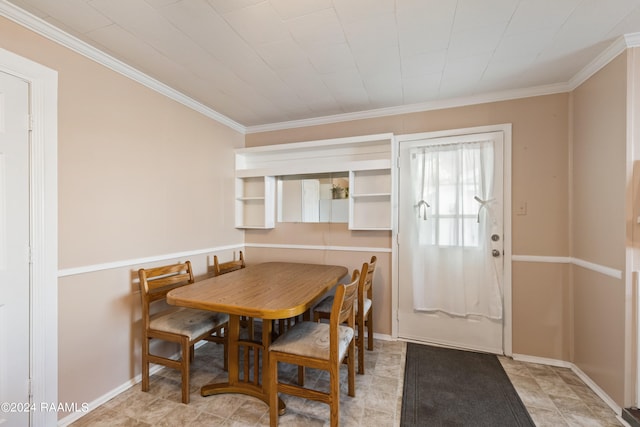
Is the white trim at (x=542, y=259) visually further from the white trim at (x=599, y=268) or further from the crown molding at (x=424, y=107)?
the crown molding at (x=424, y=107)

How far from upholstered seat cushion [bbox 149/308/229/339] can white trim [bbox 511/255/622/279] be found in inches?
106

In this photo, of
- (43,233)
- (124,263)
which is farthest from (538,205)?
(43,233)

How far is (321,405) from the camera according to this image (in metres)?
1.92

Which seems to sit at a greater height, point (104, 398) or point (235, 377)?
point (235, 377)

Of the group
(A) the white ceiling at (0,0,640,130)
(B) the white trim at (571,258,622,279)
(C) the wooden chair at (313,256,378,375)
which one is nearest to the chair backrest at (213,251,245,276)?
(C) the wooden chair at (313,256,378,375)

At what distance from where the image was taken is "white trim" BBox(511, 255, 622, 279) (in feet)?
6.22

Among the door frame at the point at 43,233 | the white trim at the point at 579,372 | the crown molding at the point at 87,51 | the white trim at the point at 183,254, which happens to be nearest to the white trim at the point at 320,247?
the white trim at the point at 183,254

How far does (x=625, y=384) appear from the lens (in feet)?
5.84

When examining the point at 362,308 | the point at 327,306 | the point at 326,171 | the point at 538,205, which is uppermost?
the point at 326,171

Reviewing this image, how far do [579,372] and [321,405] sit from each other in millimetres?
2145

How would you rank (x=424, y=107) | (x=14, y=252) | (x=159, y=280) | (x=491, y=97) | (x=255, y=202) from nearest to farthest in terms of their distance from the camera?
(x=14, y=252) → (x=159, y=280) → (x=491, y=97) → (x=424, y=107) → (x=255, y=202)

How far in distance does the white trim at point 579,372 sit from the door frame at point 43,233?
3539mm

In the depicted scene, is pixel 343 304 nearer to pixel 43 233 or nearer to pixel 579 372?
pixel 43 233

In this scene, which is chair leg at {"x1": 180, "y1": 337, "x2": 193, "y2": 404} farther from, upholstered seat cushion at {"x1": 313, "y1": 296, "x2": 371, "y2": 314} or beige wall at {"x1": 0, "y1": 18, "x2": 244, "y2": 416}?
upholstered seat cushion at {"x1": 313, "y1": 296, "x2": 371, "y2": 314}
